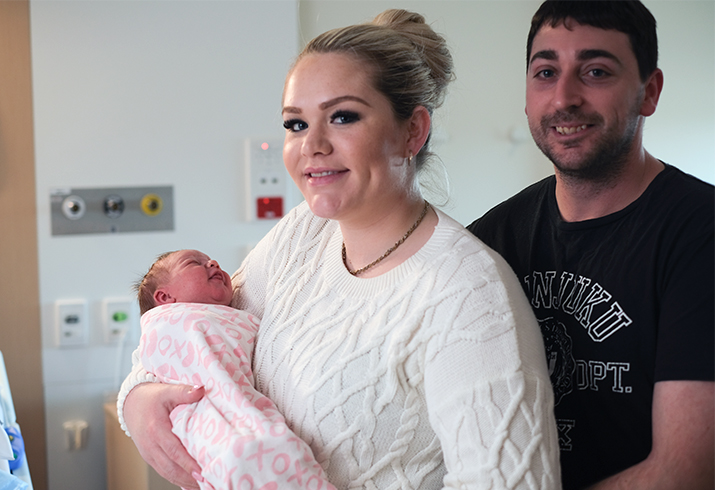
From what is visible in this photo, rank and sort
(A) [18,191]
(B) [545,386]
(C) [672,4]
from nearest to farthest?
(B) [545,386], (A) [18,191], (C) [672,4]

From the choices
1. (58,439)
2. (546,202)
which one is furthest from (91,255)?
(546,202)

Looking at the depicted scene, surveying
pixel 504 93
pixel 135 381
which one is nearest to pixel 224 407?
pixel 135 381

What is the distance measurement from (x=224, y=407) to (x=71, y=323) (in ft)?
4.77

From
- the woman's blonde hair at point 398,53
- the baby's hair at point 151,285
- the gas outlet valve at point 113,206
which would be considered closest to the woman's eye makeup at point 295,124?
the woman's blonde hair at point 398,53

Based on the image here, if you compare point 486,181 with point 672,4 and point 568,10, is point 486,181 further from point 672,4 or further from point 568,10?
point 568,10

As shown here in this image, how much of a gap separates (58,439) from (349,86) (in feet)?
6.47

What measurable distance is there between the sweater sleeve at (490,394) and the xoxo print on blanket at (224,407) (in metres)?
0.25

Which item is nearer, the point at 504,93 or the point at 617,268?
the point at 617,268

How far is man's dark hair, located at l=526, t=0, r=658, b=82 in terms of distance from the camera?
1173mm

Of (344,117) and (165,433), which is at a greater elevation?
(344,117)

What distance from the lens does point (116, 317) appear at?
2.46m

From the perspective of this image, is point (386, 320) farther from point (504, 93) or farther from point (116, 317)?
point (504, 93)

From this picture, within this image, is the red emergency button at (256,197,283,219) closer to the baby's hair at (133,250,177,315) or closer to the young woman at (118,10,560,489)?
the baby's hair at (133,250,177,315)

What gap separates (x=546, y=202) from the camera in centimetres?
137
